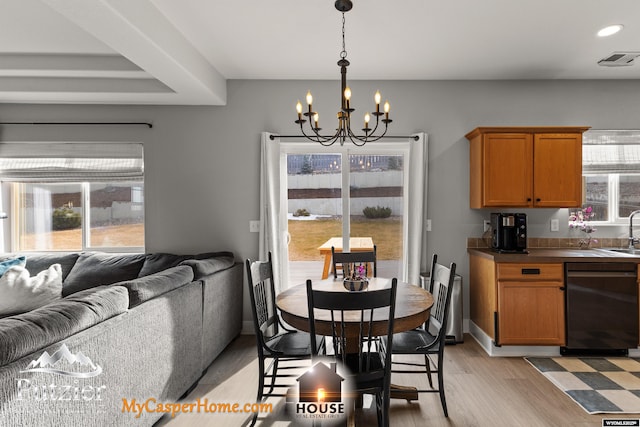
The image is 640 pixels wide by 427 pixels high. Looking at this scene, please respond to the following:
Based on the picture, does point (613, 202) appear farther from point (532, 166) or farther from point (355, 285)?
point (355, 285)

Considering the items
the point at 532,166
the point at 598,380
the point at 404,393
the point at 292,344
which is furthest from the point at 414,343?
the point at 532,166

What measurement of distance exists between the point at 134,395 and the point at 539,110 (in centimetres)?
426

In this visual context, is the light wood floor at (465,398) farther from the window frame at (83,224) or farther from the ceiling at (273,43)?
the ceiling at (273,43)

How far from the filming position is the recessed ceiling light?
2.60 meters

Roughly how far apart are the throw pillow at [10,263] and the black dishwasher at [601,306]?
4943 millimetres

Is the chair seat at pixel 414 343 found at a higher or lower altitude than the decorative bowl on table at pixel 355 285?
lower

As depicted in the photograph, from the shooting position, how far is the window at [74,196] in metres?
3.72

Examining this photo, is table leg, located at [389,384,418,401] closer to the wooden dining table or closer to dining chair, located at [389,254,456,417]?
the wooden dining table

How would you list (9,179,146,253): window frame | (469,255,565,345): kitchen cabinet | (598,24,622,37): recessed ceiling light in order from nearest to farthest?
(598,24,622,37): recessed ceiling light → (469,255,565,345): kitchen cabinet → (9,179,146,253): window frame

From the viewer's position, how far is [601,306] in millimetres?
2965

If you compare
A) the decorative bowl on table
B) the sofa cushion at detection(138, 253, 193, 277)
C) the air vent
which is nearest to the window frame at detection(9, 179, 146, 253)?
the sofa cushion at detection(138, 253, 193, 277)

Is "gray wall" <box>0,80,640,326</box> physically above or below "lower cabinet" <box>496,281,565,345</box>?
above

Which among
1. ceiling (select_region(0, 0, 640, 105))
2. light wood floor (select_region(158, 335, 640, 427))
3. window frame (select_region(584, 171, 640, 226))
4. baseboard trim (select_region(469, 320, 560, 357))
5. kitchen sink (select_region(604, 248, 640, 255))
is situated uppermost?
ceiling (select_region(0, 0, 640, 105))

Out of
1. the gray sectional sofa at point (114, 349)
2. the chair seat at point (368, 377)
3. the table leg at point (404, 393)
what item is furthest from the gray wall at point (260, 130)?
the chair seat at point (368, 377)
